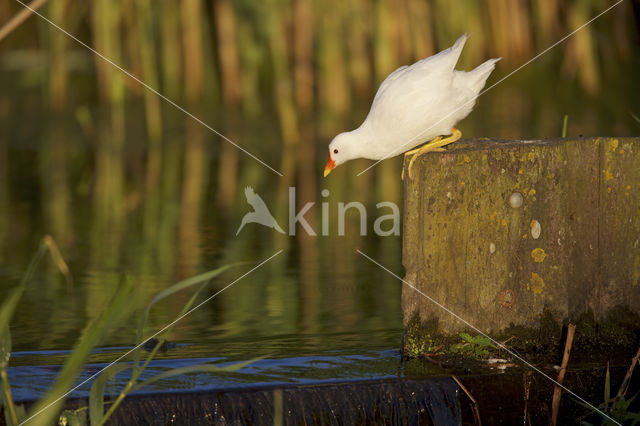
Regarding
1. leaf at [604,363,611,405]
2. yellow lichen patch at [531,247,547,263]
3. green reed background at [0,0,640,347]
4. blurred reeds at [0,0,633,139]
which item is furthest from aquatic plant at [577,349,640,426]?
blurred reeds at [0,0,633,139]

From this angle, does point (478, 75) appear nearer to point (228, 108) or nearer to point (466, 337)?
point (466, 337)

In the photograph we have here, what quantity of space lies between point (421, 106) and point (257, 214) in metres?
3.64

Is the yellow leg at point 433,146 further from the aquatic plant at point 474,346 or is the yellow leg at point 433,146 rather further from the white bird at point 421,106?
the aquatic plant at point 474,346

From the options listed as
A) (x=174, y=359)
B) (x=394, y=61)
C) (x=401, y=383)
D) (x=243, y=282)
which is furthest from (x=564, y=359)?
(x=394, y=61)

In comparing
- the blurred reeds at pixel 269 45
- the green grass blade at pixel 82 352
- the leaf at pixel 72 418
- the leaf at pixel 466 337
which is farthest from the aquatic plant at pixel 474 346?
the blurred reeds at pixel 269 45

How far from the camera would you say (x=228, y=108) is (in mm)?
10555

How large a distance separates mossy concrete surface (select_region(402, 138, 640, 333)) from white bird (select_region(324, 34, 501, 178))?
0.20 metres

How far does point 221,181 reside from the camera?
8500 mm

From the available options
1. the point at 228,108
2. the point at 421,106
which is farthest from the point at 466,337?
the point at 228,108

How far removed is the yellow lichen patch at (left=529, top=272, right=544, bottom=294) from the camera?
3.54 meters

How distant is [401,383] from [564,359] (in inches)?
21.3

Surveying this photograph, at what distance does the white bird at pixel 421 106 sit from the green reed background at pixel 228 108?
57.8 inches

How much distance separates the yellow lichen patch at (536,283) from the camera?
3.54 metres

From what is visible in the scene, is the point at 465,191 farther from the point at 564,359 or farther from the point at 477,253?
the point at 564,359
